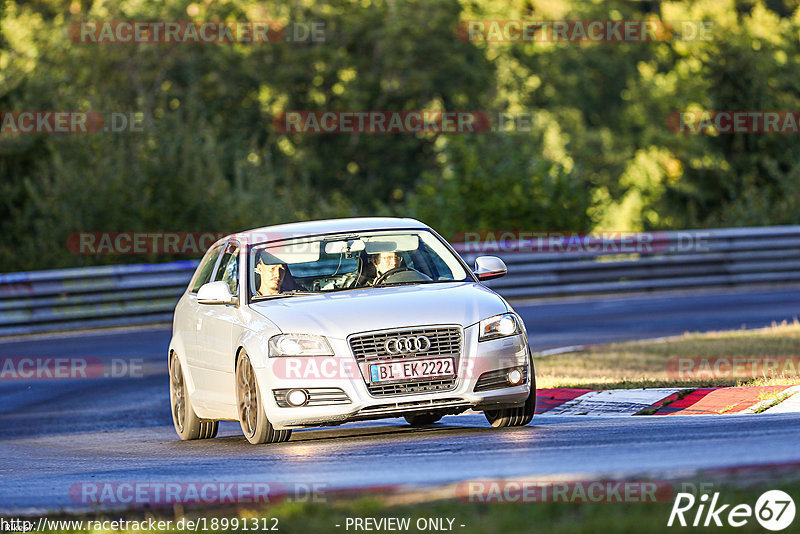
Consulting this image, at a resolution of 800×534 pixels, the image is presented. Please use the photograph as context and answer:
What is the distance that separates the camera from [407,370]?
32.9ft

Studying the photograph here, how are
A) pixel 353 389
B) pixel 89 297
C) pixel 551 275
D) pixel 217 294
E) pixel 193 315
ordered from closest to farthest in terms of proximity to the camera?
pixel 353 389
pixel 217 294
pixel 193 315
pixel 89 297
pixel 551 275

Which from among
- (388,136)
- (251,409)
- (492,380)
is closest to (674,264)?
(492,380)

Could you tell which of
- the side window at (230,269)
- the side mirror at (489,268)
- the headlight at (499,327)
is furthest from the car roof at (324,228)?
the headlight at (499,327)

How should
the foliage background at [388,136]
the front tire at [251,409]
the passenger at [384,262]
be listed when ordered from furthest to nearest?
the foliage background at [388,136], the passenger at [384,262], the front tire at [251,409]

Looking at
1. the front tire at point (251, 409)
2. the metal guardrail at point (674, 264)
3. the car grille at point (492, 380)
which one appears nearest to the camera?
the car grille at point (492, 380)

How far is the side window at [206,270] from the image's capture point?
12.6 m

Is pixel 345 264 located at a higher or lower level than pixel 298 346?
higher

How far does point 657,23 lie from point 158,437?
174 feet

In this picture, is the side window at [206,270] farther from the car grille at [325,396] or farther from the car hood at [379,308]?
the car grille at [325,396]

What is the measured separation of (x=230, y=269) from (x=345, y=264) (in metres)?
1.07

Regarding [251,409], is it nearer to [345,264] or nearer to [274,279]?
[274,279]

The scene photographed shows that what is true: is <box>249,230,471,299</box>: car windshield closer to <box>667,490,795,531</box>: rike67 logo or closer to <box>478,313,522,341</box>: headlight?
<box>478,313,522,341</box>: headlight

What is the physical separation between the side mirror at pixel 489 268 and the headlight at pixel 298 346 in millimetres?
1946

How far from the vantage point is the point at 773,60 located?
127 feet
